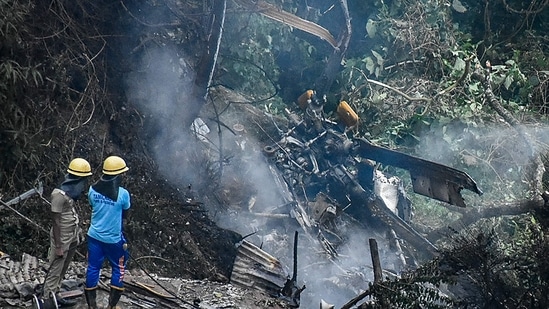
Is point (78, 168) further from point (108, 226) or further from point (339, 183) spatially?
point (339, 183)

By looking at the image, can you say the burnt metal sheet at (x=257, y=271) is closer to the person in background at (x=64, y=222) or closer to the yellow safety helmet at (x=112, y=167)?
the person in background at (x=64, y=222)

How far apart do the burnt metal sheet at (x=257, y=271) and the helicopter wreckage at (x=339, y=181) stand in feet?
6.16

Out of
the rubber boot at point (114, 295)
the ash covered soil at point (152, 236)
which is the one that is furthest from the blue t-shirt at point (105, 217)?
the ash covered soil at point (152, 236)

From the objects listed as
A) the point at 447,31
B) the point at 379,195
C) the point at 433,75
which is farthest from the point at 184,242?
the point at 447,31

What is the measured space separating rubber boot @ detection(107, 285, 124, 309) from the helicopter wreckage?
452 cm

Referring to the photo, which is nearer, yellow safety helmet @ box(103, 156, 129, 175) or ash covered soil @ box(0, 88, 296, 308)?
yellow safety helmet @ box(103, 156, 129, 175)

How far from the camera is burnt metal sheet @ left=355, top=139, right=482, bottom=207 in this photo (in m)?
9.70

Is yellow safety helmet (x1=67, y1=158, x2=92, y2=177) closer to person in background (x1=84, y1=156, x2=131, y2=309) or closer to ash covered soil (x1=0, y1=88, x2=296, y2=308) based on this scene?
person in background (x1=84, y1=156, x2=131, y2=309)

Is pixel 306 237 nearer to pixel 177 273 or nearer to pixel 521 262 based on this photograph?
pixel 177 273

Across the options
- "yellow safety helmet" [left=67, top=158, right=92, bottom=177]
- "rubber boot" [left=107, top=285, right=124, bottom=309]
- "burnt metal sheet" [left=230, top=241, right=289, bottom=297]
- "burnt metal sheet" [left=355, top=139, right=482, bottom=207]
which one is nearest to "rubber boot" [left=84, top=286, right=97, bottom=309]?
"rubber boot" [left=107, top=285, right=124, bottom=309]

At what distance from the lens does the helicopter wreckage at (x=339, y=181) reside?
1012 cm

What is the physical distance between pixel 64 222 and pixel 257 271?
302 centimetres

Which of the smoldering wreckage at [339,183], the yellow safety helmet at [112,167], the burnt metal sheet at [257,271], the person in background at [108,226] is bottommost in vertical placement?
the person in background at [108,226]

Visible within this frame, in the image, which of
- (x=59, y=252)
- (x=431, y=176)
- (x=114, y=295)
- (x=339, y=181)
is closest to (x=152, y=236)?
(x=114, y=295)
